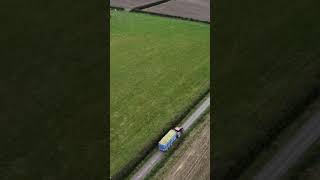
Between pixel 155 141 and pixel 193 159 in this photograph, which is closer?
pixel 193 159

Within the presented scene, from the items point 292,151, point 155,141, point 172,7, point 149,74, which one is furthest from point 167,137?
point 172,7

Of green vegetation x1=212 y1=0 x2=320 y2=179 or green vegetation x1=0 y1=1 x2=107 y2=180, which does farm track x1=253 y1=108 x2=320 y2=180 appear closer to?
green vegetation x1=212 y1=0 x2=320 y2=179

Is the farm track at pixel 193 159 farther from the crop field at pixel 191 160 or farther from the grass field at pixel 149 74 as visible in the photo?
the grass field at pixel 149 74

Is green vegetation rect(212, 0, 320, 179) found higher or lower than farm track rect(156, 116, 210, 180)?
higher

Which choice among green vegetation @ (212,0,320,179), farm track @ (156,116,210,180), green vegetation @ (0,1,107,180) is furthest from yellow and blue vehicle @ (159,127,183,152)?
green vegetation @ (0,1,107,180)

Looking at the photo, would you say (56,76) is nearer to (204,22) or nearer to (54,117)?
(54,117)

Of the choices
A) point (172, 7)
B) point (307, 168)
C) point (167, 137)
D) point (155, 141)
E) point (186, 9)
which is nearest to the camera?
point (307, 168)

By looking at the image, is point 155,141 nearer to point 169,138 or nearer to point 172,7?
point 169,138

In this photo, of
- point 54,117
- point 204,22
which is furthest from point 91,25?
point 204,22
